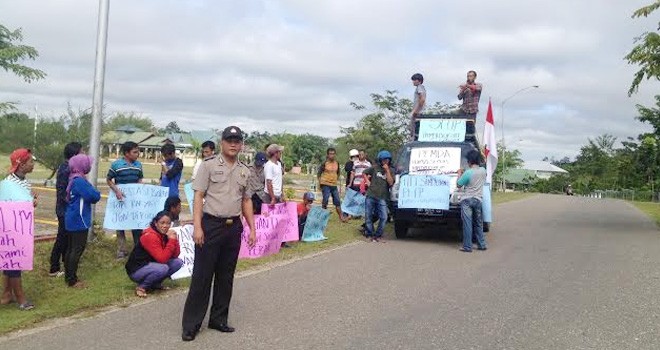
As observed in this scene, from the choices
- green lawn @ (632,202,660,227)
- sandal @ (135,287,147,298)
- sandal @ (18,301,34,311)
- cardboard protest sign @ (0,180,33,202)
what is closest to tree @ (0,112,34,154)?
→ cardboard protest sign @ (0,180,33,202)

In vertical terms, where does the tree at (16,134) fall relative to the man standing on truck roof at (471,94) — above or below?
below

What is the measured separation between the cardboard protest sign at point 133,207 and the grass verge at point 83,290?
0.53 metres

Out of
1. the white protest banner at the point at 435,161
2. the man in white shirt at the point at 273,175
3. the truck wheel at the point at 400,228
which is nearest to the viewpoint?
the man in white shirt at the point at 273,175

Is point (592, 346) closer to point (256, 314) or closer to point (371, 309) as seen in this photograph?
point (371, 309)

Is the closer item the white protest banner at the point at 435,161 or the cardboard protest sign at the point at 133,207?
the cardboard protest sign at the point at 133,207

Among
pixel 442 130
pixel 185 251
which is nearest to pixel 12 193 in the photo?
pixel 185 251

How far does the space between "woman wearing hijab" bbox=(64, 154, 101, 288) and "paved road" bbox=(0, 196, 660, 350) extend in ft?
3.73

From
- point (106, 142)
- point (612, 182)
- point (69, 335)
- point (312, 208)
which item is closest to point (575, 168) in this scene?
point (612, 182)

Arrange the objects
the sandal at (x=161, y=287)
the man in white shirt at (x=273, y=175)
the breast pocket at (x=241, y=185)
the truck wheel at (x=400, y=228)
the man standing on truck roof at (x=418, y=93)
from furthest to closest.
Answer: the man standing on truck roof at (x=418, y=93) → the truck wheel at (x=400, y=228) → the man in white shirt at (x=273, y=175) → the sandal at (x=161, y=287) → the breast pocket at (x=241, y=185)

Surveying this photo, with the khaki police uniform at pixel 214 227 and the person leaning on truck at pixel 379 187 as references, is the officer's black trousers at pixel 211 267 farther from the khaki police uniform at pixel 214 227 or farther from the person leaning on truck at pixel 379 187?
the person leaning on truck at pixel 379 187

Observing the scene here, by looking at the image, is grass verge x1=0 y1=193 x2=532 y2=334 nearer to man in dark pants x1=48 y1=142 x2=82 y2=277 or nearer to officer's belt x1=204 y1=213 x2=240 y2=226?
man in dark pants x1=48 y1=142 x2=82 y2=277

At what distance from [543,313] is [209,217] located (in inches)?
144

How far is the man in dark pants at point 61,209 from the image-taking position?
697 cm

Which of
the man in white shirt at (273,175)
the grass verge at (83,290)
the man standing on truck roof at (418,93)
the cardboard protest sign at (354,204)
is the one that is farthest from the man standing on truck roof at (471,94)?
the grass verge at (83,290)
